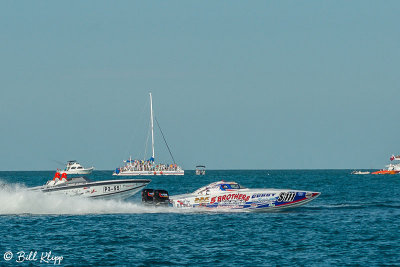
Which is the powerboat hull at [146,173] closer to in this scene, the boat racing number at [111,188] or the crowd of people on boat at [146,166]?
the crowd of people on boat at [146,166]

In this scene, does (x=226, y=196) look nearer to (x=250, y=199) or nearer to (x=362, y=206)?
(x=250, y=199)

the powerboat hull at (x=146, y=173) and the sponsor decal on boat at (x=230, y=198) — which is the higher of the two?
the powerboat hull at (x=146, y=173)

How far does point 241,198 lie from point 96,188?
1023cm

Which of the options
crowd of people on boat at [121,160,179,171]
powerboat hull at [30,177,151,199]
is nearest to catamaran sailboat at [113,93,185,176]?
crowd of people on boat at [121,160,179,171]

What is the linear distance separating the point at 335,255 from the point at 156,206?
15.9 meters

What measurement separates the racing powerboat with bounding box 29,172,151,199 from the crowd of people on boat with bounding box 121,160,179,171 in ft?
378

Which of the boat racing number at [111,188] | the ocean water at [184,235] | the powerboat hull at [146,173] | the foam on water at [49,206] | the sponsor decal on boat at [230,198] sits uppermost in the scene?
the powerboat hull at [146,173]

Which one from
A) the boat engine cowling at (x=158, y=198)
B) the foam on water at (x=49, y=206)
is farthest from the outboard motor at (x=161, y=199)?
the foam on water at (x=49, y=206)

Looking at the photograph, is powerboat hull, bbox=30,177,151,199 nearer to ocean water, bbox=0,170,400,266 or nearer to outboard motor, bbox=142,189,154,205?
ocean water, bbox=0,170,400,266

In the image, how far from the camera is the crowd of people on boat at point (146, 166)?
518 ft

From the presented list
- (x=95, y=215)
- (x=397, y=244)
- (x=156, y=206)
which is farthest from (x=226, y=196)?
(x=397, y=244)

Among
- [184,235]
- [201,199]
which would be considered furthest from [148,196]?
[184,235]

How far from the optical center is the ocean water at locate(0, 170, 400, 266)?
22.6m

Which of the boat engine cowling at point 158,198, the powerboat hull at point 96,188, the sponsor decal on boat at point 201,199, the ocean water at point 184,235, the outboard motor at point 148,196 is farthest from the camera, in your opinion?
the powerboat hull at point 96,188
